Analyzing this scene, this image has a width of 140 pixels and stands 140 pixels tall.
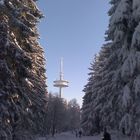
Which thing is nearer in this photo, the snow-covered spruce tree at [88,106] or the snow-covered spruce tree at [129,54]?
the snow-covered spruce tree at [129,54]

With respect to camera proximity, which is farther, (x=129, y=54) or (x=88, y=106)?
(x=88, y=106)

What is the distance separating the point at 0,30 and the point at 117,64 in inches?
340

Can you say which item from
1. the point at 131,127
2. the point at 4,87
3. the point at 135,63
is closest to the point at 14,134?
the point at 4,87

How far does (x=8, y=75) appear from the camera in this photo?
23.7 metres

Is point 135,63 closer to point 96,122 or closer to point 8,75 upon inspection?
point 8,75

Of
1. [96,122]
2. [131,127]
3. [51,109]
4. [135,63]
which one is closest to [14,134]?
[131,127]

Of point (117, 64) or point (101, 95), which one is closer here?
point (117, 64)

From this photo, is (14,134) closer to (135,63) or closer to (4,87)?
(4,87)

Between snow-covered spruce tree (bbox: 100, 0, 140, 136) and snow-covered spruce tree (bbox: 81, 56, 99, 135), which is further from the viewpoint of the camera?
snow-covered spruce tree (bbox: 81, 56, 99, 135)

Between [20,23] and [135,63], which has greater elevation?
[20,23]

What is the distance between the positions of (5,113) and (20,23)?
564 cm

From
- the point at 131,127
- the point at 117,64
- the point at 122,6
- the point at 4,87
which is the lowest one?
the point at 131,127

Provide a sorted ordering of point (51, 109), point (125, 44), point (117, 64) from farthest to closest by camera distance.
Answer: point (51, 109)
point (117, 64)
point (125, 44)

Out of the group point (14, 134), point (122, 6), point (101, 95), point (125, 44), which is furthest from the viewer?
point (101, 95)
